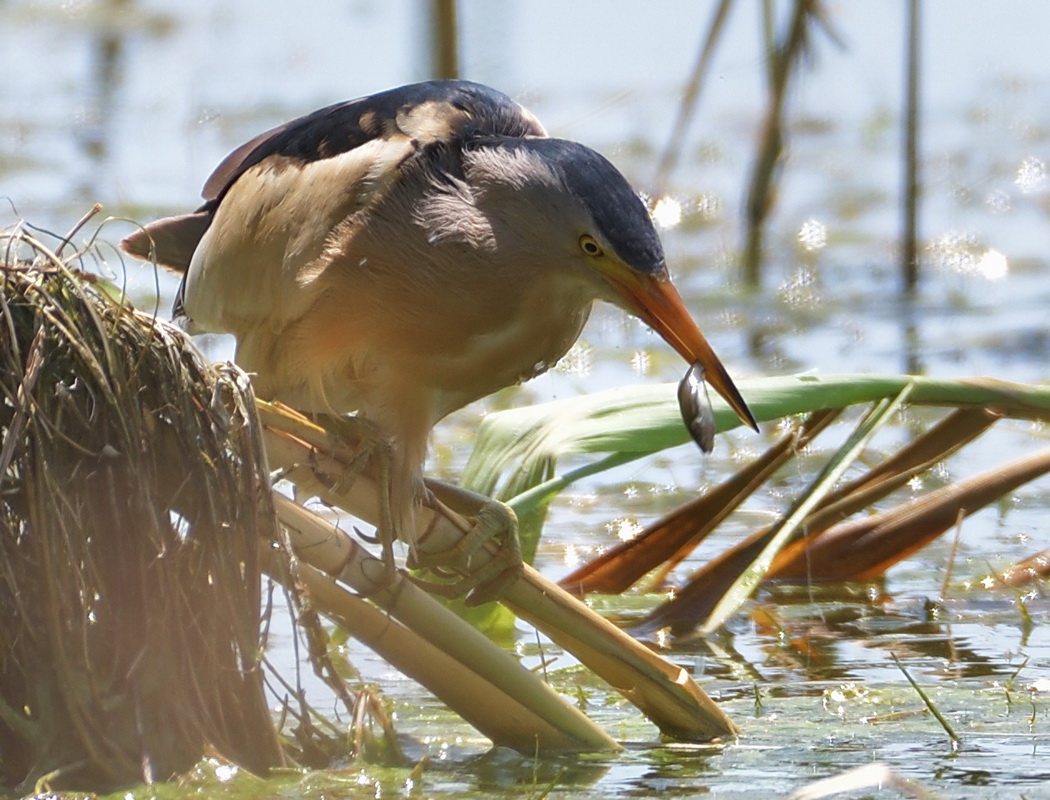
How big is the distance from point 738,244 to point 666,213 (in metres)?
0.44

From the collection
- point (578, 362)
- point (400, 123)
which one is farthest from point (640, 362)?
point (400, 123)

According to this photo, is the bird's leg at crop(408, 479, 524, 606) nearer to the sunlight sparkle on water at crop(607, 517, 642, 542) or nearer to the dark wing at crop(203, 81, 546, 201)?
the dark wing at crop(203, 81, 546, 201)

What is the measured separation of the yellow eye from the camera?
9.87 feet

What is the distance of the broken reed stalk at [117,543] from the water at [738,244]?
215mm

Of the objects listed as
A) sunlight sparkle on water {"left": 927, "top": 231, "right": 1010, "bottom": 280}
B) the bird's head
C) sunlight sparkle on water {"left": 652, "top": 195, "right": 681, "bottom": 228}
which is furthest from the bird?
sunlight sparkle on water {"left": 652, "top": 195, "right": 681, "bottom": 228}

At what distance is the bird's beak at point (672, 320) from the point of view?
2.94 metres

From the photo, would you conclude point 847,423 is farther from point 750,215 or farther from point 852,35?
point 852,35

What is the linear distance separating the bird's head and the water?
24.4 inches

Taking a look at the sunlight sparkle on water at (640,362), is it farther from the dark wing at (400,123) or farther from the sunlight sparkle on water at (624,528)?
the dark wing at (400,123)

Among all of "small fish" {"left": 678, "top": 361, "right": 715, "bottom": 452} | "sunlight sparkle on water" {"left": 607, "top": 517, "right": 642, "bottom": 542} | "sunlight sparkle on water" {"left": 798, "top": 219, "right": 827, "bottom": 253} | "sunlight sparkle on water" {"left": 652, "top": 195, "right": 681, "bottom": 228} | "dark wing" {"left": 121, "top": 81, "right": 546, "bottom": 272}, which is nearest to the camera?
"small fish" {"left": 678, "top": 361, "right": 715, "bottom": 452}

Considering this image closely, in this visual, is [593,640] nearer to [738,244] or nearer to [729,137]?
[738,244]

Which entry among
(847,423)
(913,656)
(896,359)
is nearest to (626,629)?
(913,656)

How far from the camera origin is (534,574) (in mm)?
3033

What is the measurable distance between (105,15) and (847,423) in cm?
592
